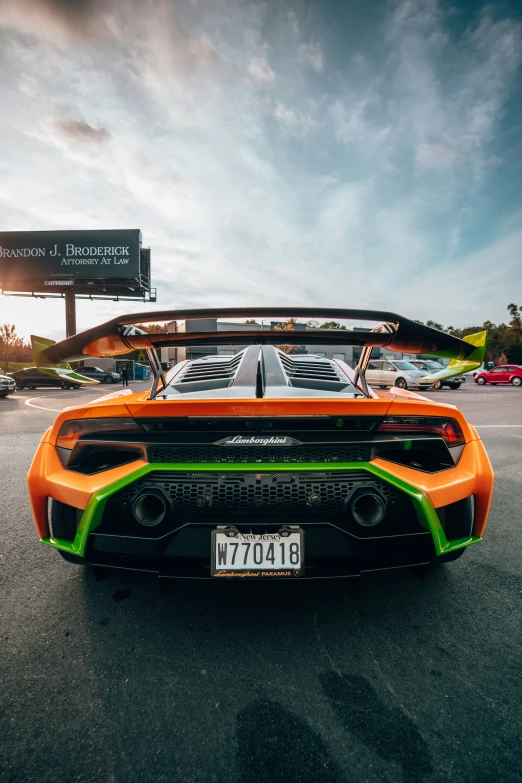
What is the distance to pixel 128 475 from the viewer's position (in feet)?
5.08

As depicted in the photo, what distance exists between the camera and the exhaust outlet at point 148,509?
59.9 inches

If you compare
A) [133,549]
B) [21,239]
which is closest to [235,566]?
[133,549]

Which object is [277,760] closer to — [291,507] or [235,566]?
[235,566]

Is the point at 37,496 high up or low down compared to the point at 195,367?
down

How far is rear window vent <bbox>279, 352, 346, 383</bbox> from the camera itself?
7.48 ft

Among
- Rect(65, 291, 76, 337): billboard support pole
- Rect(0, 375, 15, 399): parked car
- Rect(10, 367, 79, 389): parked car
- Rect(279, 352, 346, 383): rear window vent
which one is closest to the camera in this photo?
Rect(279, 352, 346, 383): rear window vent

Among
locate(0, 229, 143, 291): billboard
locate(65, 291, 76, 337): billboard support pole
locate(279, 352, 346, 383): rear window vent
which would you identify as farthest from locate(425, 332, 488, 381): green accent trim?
locate(65, 291, 76, 337): billboard support pole

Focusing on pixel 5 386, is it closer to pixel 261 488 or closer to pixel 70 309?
pixel 261 488

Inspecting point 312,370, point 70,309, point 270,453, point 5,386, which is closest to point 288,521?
point 270,453

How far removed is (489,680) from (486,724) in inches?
8.0

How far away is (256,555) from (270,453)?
40 cm

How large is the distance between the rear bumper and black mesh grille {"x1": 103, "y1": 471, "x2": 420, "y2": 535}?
28 mm

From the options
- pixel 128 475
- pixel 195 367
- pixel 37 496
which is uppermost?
pixel 195 367

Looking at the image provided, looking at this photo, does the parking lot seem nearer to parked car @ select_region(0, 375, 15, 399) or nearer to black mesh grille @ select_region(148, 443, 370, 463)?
black mesh grille @ select_region(148, 443, 370, 463)
